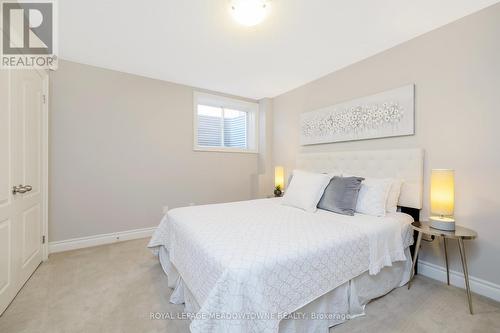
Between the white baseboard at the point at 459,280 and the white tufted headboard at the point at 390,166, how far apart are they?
0.63m

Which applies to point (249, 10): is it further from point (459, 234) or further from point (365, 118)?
point (459, 234)

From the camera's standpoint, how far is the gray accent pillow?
220 centimetres

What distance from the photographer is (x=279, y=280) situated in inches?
47.1

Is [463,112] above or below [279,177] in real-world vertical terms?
above

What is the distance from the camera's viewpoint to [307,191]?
2389mm

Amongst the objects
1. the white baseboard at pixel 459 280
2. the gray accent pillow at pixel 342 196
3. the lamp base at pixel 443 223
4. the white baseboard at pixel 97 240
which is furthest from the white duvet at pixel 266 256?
the white baseboard at pixel 97 240

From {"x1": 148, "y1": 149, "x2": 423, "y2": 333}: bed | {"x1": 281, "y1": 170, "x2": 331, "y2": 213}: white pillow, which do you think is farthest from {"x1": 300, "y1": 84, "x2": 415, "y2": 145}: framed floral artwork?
{"x1": 281, "y1": 170, "x2": 331, "y2": 213}: white pillow

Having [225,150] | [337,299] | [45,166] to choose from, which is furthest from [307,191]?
[45,166]

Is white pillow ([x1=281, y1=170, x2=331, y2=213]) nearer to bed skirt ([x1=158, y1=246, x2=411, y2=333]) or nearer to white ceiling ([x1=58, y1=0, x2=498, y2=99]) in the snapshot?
bed skirt ([x1=158, y1=246, x2=411, y2=333])

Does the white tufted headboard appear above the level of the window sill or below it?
below

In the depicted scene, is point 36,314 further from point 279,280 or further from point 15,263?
point 279,280

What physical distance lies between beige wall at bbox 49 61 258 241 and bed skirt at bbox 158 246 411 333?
62.1 inches

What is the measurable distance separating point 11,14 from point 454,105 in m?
3.90

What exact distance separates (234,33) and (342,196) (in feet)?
6.66
